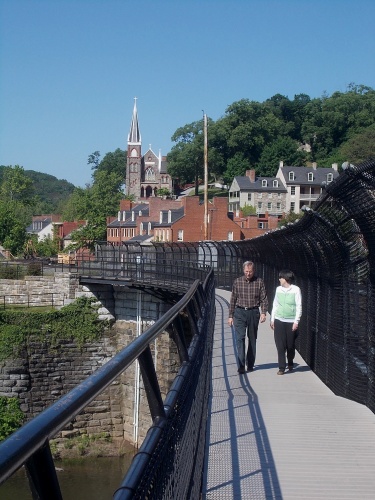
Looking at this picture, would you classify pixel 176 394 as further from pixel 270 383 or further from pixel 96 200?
pixel 96 200

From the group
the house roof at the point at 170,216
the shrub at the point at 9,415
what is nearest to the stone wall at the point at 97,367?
the shrub at the point at 9,415

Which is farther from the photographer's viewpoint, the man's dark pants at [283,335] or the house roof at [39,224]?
the house roof at [39,224]

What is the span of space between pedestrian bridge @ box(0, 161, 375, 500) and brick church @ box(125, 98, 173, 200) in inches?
6366

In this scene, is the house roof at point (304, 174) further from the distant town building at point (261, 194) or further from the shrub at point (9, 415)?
the shrub at point (9, 415)

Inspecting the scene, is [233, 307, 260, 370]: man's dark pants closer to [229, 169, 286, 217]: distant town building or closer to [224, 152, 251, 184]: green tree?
[229, 169, 286, 217]: distant town building

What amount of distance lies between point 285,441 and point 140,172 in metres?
174

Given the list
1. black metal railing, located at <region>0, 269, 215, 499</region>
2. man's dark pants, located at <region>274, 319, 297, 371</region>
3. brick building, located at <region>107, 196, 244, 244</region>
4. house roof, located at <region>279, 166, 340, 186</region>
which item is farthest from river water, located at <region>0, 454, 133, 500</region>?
house roof, located at <region>279, 166, 340, 186</region>

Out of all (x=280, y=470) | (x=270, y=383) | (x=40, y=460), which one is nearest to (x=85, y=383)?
(x=40, y=460)

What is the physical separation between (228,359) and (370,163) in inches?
253

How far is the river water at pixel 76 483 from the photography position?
147cm

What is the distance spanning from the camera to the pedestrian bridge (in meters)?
2.18

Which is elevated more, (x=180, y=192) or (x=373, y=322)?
(x=180, y=192)

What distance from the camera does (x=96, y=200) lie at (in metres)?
116

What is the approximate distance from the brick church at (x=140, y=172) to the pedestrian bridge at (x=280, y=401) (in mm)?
161700
